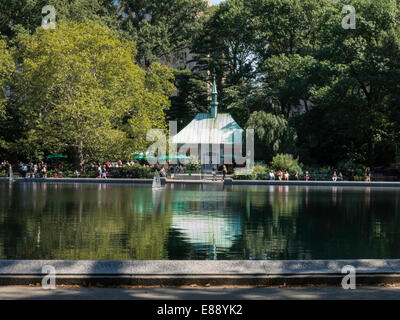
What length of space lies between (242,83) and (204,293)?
62525 mm

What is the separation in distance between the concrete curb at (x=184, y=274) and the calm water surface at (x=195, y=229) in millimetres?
3383

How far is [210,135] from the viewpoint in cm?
6750

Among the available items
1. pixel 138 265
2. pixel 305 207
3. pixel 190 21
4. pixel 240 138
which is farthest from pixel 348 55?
pixel 138 265

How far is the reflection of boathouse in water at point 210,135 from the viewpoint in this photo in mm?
64562

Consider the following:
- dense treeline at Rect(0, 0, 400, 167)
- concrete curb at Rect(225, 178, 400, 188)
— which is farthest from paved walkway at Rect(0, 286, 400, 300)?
dense treeline at Rect(0, 0, 400, 167)

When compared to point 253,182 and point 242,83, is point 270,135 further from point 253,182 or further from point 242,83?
point 242,83

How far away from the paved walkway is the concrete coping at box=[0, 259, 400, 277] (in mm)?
330

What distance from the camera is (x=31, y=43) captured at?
52906 mm

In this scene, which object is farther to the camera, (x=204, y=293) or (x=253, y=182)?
(x=253, y=182)

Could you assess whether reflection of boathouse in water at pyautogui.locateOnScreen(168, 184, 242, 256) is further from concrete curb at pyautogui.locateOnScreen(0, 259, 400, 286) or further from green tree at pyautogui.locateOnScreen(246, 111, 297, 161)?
green tree at pyautogui.locateOnScreen(246, 111, 297, 161)

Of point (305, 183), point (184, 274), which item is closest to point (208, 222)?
point (184, 274)

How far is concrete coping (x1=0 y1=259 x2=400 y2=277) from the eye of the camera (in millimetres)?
9289

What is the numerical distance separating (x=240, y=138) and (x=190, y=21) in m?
24.1

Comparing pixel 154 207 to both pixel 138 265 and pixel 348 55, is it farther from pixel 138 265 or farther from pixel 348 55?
pixel 348 55
